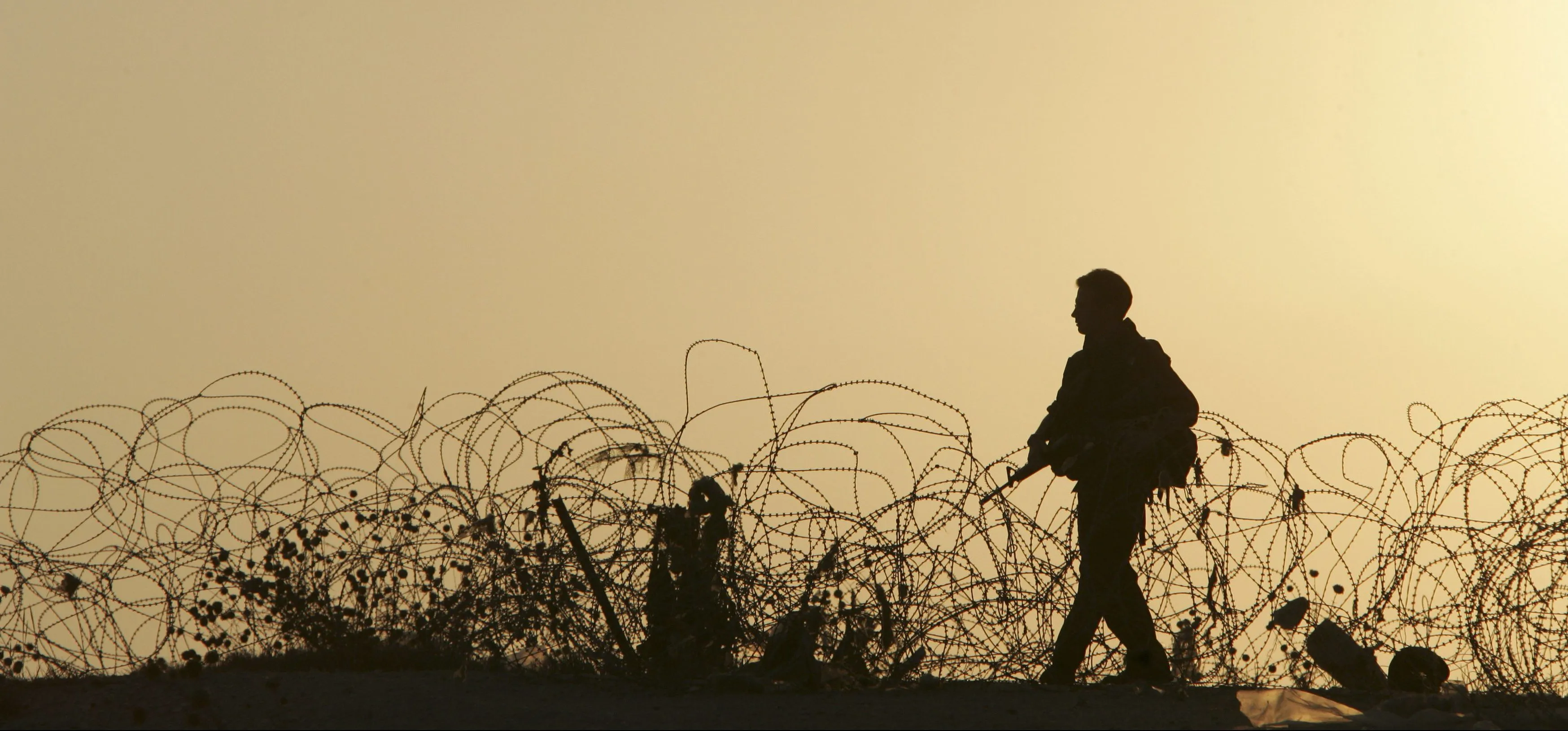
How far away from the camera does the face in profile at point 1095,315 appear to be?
6.62 m

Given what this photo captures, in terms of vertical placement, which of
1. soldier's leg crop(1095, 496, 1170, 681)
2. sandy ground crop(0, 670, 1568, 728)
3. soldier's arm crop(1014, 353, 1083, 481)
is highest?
soldier's arm crop(1014, 353, 1083, 481)

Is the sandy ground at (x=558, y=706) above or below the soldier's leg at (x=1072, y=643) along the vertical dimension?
below

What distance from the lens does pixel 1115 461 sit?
6.46 metres

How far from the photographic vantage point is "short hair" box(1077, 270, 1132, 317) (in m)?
6.64

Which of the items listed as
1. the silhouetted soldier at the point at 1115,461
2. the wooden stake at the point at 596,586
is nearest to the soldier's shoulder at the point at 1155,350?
the silhouetted soldier at the point at 1115,461

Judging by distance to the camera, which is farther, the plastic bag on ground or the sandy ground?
the plastic bag on ground

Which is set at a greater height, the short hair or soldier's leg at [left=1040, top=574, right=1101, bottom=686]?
the short hair

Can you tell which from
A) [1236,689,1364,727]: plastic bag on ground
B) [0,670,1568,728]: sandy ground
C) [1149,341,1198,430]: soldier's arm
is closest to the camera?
[0,670,1568,728]: sandy ground

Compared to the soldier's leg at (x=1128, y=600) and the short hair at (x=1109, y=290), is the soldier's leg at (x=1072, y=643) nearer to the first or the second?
the soldier's leg at (x=1128, y=600)

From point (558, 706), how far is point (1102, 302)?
278cm

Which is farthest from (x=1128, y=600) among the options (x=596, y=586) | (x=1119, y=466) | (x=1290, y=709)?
(x=596, y=586)

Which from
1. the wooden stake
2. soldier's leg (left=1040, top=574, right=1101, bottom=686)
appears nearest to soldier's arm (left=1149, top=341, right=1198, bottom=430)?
soldier's leg (left=1040, top=574, right=1101, bottom=686)

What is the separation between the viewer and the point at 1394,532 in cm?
633

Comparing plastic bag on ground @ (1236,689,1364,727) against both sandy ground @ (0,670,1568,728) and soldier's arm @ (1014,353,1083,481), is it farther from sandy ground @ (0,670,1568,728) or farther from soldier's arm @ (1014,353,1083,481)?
soldier's arm @ (1014,353,1083,481)
